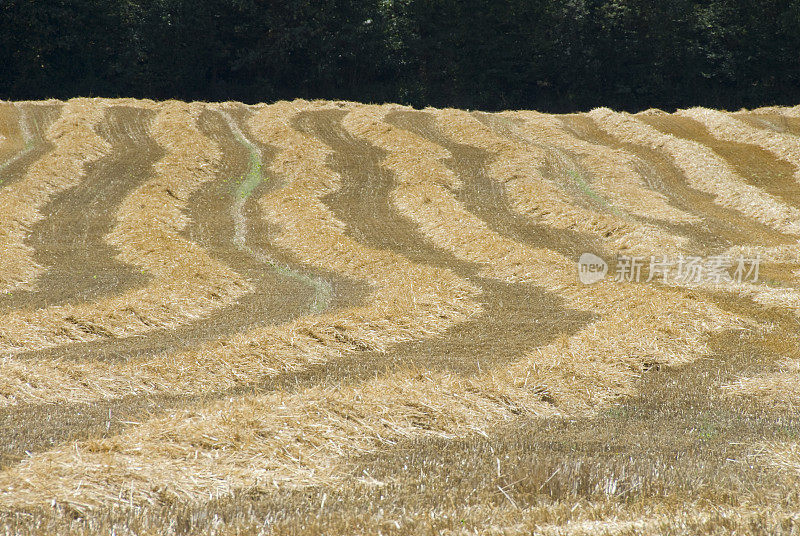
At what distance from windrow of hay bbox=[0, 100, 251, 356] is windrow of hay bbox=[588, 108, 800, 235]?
15114mm

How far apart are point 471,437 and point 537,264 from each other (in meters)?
8.89

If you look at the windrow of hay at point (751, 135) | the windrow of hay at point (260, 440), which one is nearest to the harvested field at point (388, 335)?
the windrow of hay at point (260, 440)

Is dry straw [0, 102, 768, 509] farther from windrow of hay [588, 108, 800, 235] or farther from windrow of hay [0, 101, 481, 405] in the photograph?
windrow of hay [588, 108, 800, 235]

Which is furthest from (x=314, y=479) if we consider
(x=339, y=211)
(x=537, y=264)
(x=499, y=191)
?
(x=499, y=191)

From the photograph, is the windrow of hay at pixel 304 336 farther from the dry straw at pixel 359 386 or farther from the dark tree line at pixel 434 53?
the dark tree line at pixel 434 53

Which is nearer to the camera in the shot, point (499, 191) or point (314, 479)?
point (314, 479)

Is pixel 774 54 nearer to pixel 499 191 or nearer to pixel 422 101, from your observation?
pixel 422 101

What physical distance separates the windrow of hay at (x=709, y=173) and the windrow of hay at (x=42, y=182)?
18.8 meters

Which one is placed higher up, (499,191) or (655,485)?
(499,191)

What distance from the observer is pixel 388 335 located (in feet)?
36.0

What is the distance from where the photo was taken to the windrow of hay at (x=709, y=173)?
20406 millimetres

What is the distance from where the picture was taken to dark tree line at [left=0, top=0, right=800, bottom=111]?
4334cm

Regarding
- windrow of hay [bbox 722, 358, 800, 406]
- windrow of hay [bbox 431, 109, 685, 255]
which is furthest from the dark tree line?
windrow of hay [bbox 722, 358, 800, 406]

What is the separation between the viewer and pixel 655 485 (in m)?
5.81
